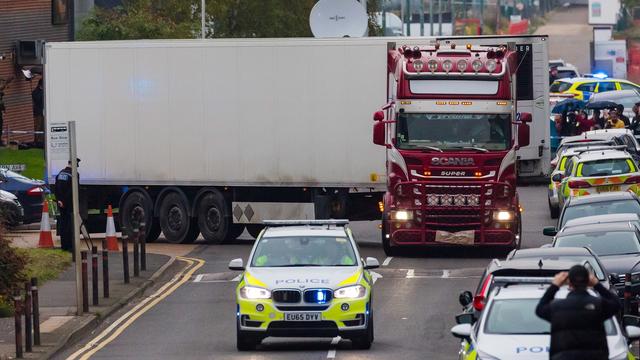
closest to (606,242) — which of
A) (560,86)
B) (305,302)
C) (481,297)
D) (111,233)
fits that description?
(305,302)

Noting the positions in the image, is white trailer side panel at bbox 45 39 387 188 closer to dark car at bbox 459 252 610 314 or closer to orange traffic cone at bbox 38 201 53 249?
orange traffic cone at bbox 38 201 53 249

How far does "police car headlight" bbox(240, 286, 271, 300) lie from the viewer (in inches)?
816

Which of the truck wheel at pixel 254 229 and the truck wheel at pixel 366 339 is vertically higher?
the truck wheel at pixel 254 229

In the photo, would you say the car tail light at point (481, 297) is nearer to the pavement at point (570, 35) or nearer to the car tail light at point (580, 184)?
the car tail light at point (580, 184)

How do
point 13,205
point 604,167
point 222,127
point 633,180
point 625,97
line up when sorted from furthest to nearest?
1. point 625,97
2. point 13,205
3. point 604,167
4. point 222,127
5. point 633,180

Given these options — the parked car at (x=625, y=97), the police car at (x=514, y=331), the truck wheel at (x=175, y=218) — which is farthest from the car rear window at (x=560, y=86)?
the police car at (x=514, y=331)

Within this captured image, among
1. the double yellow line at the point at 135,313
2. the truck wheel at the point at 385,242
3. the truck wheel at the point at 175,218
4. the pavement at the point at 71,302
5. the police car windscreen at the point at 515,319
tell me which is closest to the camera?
the police car windscreen at the point at 515,319

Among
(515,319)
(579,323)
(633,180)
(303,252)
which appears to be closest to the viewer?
(579,323)

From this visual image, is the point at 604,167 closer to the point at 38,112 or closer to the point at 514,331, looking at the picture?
the point at 514,331

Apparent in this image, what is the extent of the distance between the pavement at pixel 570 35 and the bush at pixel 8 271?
80.5m

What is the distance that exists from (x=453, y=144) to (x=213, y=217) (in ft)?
22.4

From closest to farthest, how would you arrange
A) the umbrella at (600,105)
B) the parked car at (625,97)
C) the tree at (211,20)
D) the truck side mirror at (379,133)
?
the truck side mirror at (379,133), the umbrella at (600,105), the tree at (211,20), the parked car at (625,97)

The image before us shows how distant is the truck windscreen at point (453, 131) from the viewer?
31359 millimetres

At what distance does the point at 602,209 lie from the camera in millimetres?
28734
